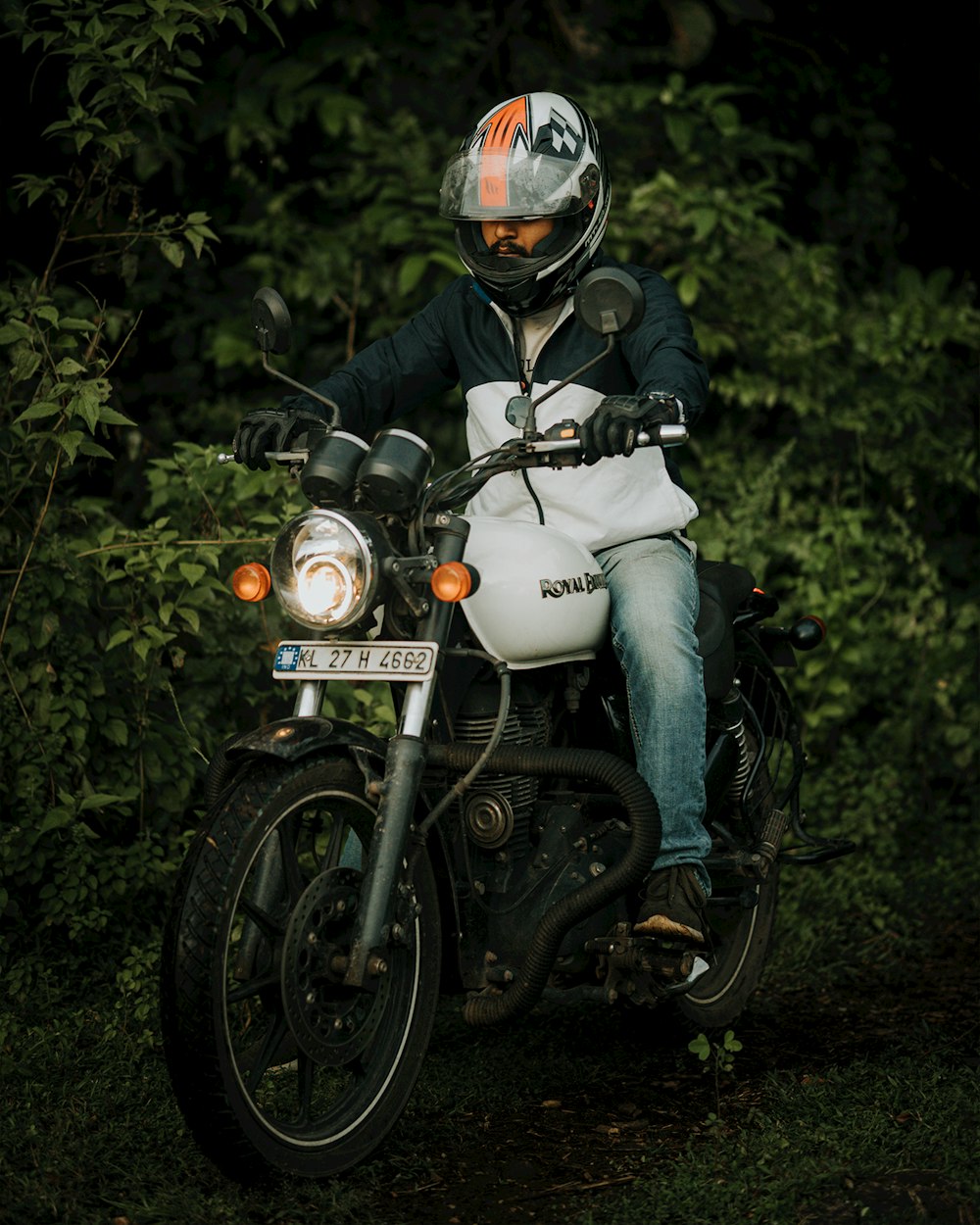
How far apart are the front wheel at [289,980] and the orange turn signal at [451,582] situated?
0.44 m

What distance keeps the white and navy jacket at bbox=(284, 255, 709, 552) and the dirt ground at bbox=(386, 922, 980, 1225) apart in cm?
148

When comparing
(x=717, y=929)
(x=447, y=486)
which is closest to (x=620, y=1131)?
(x=717, y=929)

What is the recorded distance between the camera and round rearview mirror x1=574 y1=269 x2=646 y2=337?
364cm

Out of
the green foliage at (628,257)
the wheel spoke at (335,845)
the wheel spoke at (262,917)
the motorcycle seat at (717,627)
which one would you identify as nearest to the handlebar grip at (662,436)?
the motorcycle seat at (717,627)

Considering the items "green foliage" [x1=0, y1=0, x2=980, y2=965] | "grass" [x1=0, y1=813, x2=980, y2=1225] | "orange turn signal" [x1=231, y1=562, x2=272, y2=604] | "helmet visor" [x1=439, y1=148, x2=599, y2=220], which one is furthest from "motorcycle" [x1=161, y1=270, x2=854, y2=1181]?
"green foliage" [x1=0, y1=0, x2=980, y2=965]

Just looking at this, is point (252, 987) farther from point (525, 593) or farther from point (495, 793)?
point (525, 593)

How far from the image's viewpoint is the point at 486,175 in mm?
4246

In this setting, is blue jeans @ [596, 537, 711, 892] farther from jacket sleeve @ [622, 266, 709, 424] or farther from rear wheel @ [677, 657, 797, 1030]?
rear wheel @ [677, 657, 797, 1030]

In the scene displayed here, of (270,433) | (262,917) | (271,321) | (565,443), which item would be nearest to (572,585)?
(565,443)

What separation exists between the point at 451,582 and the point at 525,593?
33cm

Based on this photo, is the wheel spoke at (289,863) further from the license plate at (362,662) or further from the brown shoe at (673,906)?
the brown shoe at (673,906)

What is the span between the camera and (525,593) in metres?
3.97

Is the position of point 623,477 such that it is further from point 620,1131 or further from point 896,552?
point 896,552

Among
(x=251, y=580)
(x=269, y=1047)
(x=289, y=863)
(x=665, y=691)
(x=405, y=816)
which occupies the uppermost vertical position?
(x=251, y=580)
